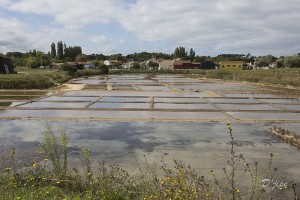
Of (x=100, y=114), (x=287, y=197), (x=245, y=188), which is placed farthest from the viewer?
(x=100, y=114)

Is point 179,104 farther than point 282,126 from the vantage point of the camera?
Yes

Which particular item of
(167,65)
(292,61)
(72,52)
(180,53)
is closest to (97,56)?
(72,52)

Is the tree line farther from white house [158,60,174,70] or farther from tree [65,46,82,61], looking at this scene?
white house [158,60,174,70]

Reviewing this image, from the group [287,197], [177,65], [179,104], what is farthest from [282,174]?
[177,65]

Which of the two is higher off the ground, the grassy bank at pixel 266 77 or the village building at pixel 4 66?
the village building at pixel 4 66

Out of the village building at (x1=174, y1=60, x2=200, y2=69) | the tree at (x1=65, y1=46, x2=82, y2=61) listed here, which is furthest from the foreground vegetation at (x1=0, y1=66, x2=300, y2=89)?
the tree at (x1=65, y1=46, x2=82, y2=61)

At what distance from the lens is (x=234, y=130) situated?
11969 millimetres

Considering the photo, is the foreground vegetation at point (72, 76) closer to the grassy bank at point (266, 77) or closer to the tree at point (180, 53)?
the grassy bank at point (266, 77)

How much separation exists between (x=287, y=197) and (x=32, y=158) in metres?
6.05

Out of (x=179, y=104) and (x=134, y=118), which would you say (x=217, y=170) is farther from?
(x=179, y=104)

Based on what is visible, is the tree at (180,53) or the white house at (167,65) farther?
the tree at (180,53)

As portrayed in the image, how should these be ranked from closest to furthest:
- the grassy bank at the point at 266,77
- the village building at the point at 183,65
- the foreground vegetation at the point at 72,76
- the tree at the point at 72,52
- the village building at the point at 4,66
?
the foreground vegetation at the point at 72,76, the grassy bank at the point at 266,77, the village building at the point at 4,66, the village building at the point at 183,65, the tree at the point at 72,52

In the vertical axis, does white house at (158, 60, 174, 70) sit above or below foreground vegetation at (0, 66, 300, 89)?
above

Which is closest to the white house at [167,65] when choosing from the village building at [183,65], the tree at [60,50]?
the village building at [183,65]
